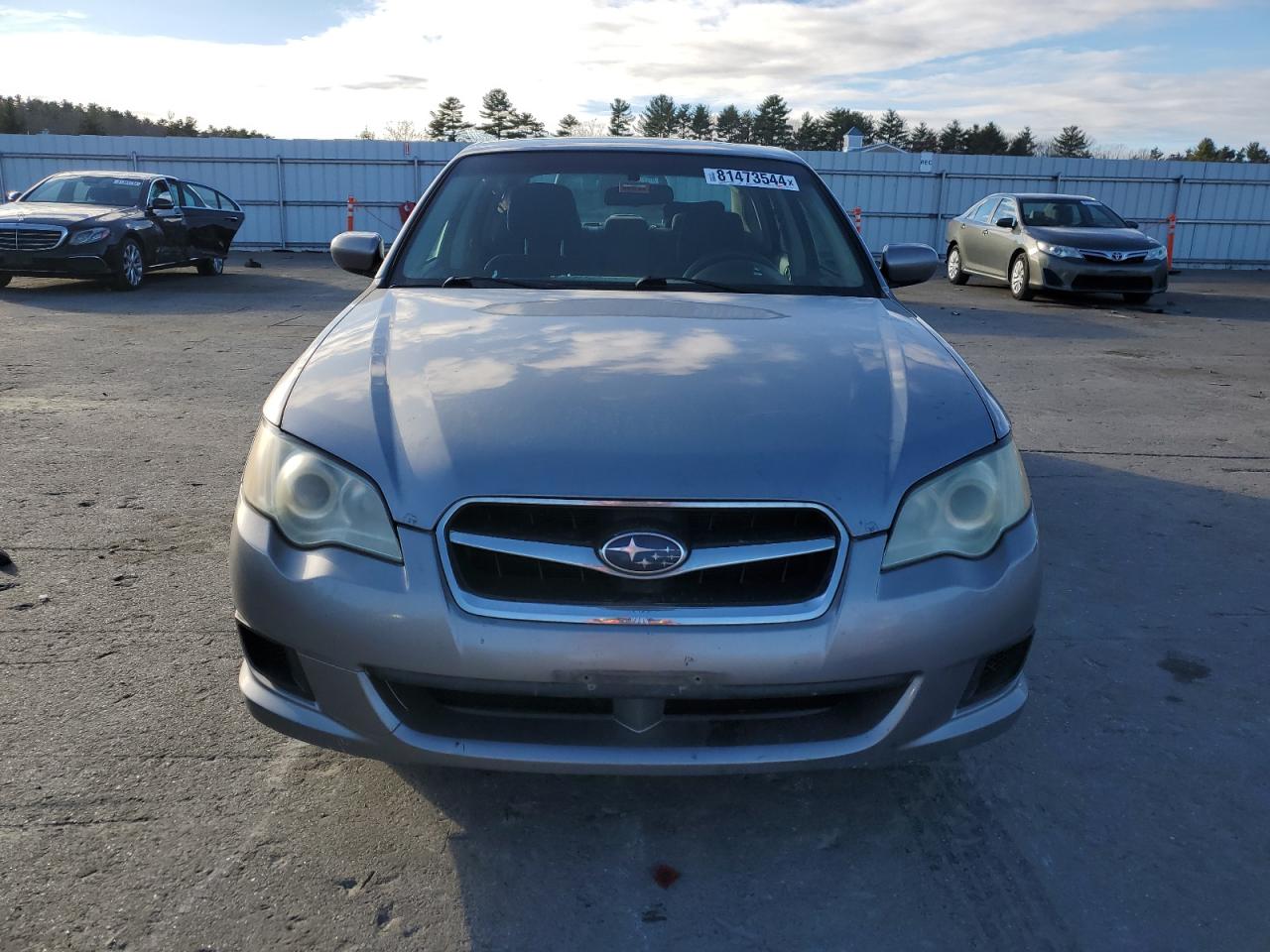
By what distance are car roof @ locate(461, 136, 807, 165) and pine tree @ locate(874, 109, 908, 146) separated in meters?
105

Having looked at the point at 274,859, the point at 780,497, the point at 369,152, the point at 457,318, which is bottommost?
the point at 274,859

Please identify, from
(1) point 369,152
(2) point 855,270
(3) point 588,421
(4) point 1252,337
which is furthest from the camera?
(1) point 369,152

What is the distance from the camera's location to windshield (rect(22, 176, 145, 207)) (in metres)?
13.2

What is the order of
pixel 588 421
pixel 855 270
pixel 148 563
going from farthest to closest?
pixel 148 563 → pixel 855 270 → pixel 588 421

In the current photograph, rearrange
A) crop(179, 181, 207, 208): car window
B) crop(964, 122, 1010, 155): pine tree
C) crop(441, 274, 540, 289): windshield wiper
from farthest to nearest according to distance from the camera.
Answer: crop(964, 122, 1010, 155): pine tree → crop(179, 181, 207, 208): car window → crop(441, 274, 540, 289): windshield wiper

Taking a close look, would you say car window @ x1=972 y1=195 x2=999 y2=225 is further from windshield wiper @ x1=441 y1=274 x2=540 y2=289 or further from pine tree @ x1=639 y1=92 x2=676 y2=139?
pine tree @ x1=639 y1=92 x2=676 y2=139

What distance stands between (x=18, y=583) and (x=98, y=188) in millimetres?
11622

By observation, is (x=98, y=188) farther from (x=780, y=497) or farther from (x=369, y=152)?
(x=780, y=497)

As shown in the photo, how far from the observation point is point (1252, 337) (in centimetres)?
A: 1134

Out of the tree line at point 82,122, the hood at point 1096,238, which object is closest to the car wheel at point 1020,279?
the hood at point 1096,238

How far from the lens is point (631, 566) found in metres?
1.95

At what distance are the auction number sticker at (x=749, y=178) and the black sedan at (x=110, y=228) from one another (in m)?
10.8

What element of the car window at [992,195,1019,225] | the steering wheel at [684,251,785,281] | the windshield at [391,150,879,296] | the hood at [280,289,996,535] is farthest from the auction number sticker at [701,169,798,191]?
the car window at [992,195,1019,225]

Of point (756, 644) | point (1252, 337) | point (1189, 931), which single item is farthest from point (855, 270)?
point (1252, 337)
